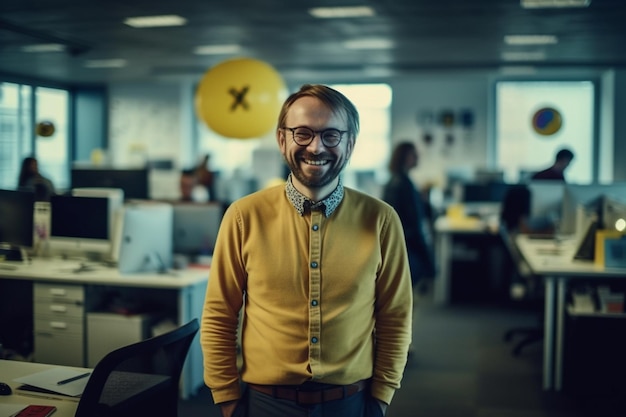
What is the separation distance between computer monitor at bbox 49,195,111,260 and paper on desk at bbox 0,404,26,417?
253 cm

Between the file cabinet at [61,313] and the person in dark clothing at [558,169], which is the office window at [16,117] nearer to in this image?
the file cabinet at [61,313]

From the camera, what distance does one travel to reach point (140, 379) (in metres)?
1.99

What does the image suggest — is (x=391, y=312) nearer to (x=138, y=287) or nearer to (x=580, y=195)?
(x=138, y=287)

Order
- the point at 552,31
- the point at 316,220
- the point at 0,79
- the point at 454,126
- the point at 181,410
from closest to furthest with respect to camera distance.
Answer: the point at 316,220 < the point at 181,410 < the point at 0,79 < the point at 552,31 < the point at 454,126

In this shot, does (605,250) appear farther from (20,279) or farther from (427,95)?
(427,95)

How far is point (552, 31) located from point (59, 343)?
6.64m

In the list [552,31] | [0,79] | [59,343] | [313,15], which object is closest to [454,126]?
[552,31]

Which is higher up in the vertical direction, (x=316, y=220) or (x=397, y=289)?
(x=316, y=220)

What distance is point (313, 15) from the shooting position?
7.11m

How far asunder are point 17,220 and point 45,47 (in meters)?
5.57

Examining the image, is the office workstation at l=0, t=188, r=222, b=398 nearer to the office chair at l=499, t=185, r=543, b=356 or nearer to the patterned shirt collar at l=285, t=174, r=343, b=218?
the patterned shirt collar at l=285, t=174, r=343, b=218

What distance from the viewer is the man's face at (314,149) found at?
5.70ft

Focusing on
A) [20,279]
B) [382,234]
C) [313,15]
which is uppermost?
[313,15]

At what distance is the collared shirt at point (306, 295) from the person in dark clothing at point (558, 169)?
500 centimetres
